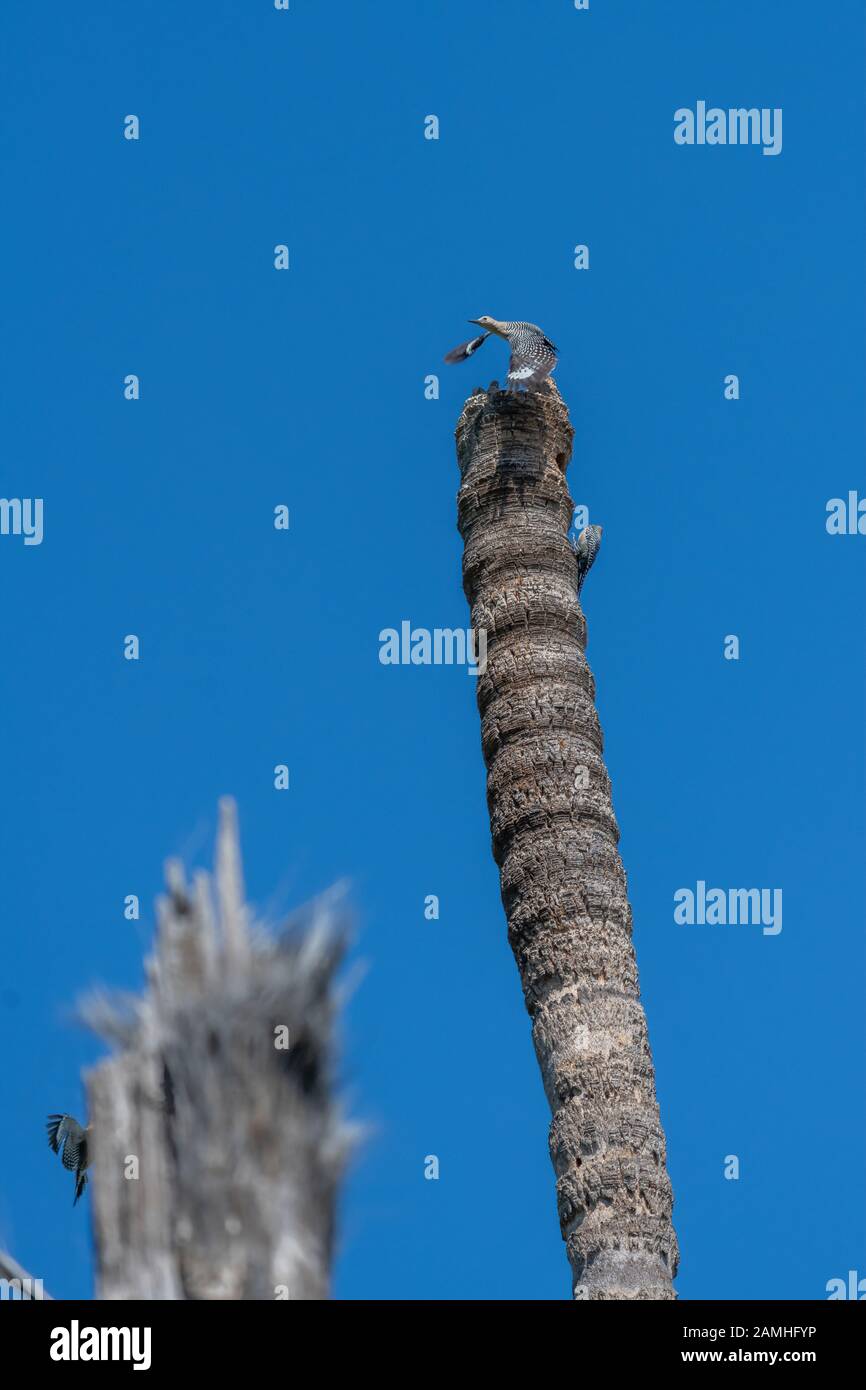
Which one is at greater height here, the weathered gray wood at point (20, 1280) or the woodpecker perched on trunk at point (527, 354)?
the woodpecker perched on trunk at point (527, 354)

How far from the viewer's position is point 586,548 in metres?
11.1

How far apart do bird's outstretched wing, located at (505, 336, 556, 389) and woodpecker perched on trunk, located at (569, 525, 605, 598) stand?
1.09m

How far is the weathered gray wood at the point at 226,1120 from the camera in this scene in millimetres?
2367

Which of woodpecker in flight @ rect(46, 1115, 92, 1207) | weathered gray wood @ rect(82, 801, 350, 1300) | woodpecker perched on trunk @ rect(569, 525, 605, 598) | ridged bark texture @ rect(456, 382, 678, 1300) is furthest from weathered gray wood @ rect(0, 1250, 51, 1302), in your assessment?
woodpecker perched on trunk @ rect(569, 525, 605, 598)

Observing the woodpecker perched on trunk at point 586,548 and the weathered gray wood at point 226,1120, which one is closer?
the weathered gray wood at point 226,1120

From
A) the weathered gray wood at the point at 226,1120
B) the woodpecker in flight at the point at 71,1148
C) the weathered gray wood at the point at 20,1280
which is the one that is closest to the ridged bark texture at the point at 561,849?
the woodpecker in flight at the point at 71,1148

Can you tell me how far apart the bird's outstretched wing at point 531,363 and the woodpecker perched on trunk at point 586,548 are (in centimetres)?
109

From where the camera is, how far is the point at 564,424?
1088 centimetres

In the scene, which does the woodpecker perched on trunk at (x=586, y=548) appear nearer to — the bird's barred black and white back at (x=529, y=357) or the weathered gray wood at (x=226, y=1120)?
the bird's barred black and white back at (x=529, y=357)

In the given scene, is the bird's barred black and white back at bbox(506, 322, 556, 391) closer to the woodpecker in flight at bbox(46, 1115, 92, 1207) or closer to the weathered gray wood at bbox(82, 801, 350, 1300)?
the woodpecker in flight at bbox(46, 1115, 92, 1207)

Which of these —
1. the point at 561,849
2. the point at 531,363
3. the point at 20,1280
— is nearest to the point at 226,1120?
the point at 20,1280

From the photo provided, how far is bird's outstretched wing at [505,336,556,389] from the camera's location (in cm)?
1091

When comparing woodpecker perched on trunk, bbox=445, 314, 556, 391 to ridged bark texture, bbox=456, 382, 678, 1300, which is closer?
ridged bark texture, bbox=456, 382, 678, 1300
